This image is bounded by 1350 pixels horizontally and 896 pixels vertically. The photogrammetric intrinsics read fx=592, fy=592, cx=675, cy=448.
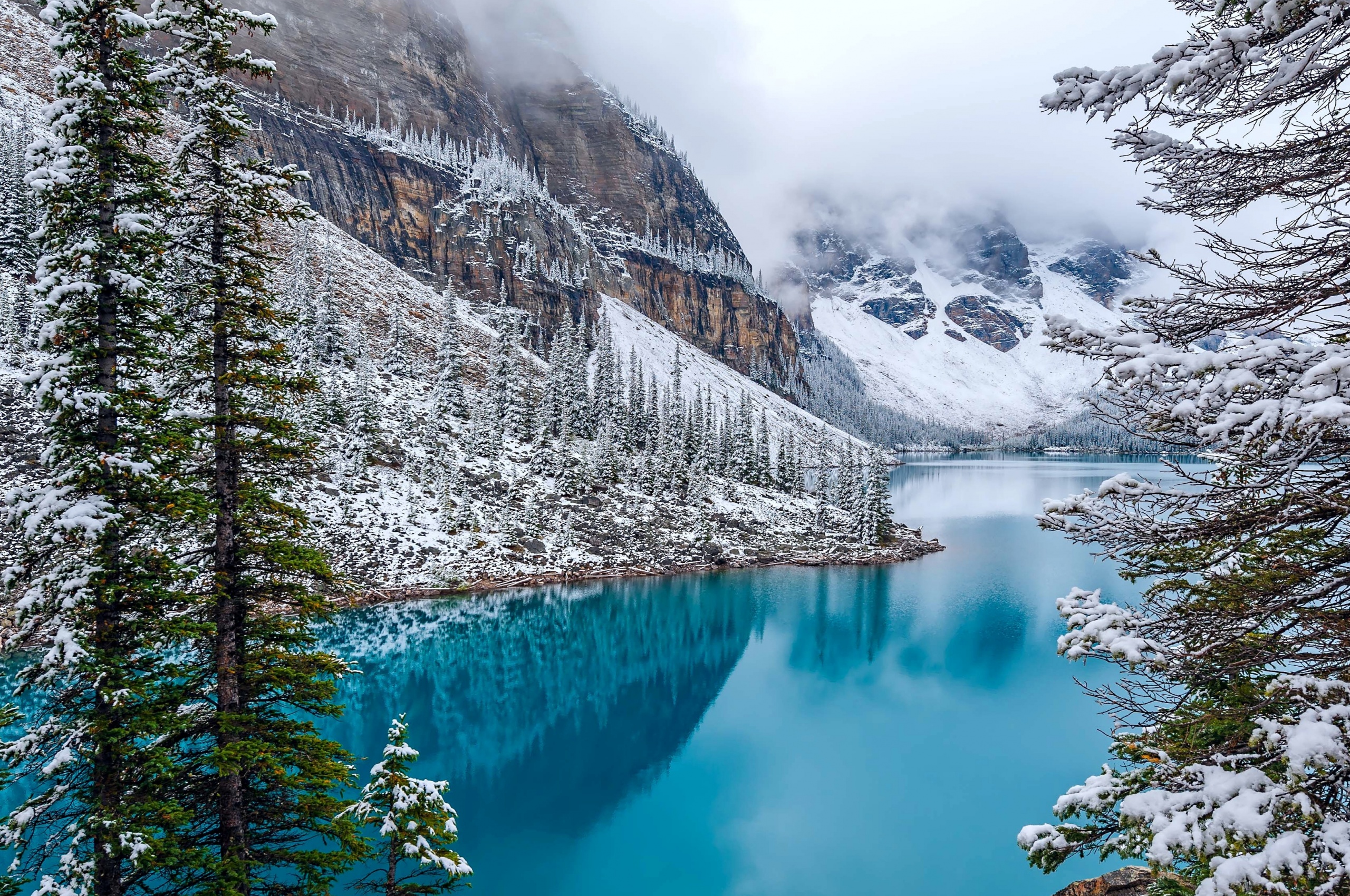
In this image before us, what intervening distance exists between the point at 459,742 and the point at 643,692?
969 cm

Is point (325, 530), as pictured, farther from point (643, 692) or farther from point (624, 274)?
point (624, 274)

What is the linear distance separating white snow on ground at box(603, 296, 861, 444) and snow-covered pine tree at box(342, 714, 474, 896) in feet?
360

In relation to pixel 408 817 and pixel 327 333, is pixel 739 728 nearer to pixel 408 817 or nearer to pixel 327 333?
pixel 408 817

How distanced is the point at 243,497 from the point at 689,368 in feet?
419

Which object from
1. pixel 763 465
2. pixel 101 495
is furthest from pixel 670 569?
pixel 101 495

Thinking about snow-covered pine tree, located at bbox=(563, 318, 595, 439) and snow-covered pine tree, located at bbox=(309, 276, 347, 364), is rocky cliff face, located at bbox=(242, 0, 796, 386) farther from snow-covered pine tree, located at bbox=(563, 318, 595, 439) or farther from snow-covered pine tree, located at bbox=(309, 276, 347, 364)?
snow-covered pine tree, located at bbox=(309, 276, 347, 364)

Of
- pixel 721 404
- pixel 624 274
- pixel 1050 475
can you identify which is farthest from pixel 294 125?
pixel 1050 475

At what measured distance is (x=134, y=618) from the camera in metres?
7.88

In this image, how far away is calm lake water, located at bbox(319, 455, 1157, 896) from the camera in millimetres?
18297

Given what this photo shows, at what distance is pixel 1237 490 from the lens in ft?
13.7

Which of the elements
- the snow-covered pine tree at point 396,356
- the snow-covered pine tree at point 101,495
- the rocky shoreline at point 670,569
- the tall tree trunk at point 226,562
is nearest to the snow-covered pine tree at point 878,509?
the rocky shoreline at point 670,569

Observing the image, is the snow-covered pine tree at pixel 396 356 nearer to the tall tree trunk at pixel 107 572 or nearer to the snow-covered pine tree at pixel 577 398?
the snow-covered pine tree at pixel 577 398

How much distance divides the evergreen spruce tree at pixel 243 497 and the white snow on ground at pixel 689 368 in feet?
358

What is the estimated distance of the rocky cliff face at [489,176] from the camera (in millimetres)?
110188
